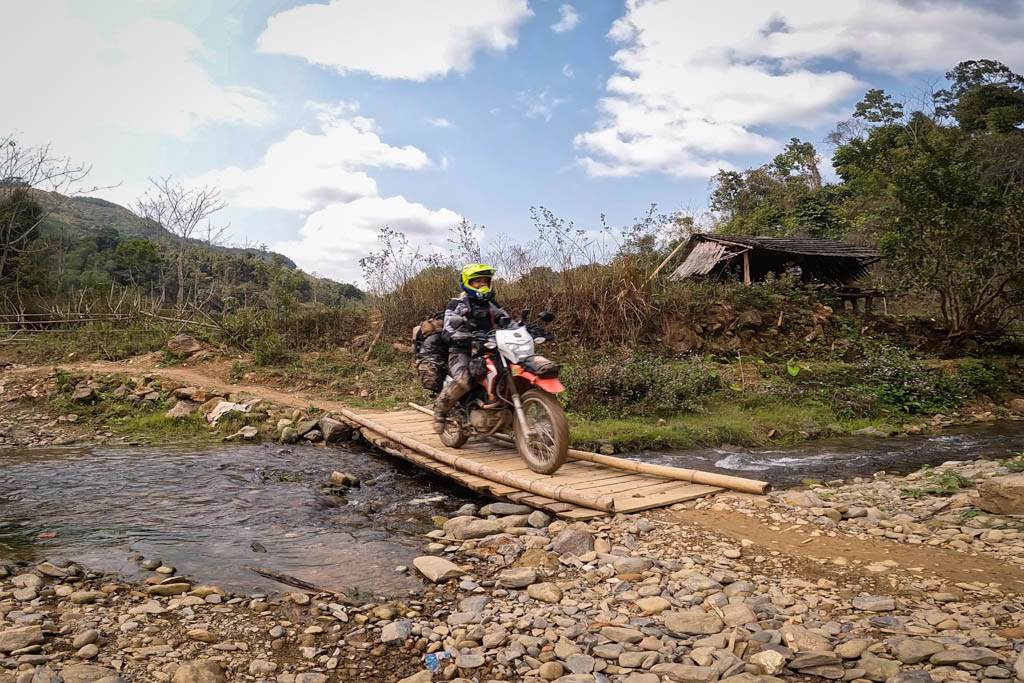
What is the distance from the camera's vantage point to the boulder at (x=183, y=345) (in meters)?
12.4

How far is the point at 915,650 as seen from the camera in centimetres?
245

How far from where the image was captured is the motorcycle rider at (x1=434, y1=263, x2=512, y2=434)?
5.88m

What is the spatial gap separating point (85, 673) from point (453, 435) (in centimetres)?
407

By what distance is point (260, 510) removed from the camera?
5.07 metres

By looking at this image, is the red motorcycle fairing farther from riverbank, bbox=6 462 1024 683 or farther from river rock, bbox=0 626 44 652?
river rock, bbox=0 626 44 652

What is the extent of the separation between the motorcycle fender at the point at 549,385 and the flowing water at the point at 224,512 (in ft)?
4.21

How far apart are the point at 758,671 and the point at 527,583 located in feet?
4.51

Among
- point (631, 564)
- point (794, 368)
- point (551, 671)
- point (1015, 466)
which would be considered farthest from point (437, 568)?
point (794, 368)

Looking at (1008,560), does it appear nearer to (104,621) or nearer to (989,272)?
(104,621)

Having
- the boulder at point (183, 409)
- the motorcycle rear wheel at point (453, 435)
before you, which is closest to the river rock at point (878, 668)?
the motorcycle rear wheel at point (453, 435)

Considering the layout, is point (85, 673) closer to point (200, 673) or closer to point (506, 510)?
point (200, 673)

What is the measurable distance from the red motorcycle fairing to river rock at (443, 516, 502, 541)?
1.16 meters

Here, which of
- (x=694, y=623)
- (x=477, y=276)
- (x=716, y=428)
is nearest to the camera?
(x=694, y=623)

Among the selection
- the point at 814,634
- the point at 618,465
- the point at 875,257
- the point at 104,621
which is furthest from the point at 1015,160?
the point at 104,621
